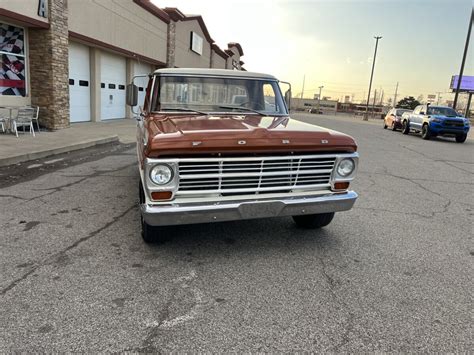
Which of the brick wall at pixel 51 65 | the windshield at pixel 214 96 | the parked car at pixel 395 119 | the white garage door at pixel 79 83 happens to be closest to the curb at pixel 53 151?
the brick wall at pixel 51 65

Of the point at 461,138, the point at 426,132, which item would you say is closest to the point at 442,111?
the point at 426,132

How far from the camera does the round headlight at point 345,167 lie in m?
3.80

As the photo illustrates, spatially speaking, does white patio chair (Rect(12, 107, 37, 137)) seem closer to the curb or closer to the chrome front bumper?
the curb

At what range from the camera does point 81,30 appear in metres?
14.1

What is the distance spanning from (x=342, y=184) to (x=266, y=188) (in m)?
0.88

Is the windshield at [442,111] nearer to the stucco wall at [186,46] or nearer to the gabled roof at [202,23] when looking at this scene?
the stucco wall at [186,46]

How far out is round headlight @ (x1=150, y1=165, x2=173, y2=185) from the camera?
318 centimetres

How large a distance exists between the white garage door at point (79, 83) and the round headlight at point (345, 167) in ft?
45.2

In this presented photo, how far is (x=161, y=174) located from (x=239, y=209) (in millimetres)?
777

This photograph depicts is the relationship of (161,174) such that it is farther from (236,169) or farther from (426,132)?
(426,132)

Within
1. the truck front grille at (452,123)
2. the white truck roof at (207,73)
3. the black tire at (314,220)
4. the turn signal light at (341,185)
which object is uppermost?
the white truck roof at (207,73)

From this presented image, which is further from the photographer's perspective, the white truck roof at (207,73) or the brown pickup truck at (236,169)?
the white truck roof at (207,73)

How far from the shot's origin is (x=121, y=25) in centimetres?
1734

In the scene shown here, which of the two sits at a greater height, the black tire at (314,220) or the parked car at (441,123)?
the parked car at (441,123)
